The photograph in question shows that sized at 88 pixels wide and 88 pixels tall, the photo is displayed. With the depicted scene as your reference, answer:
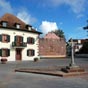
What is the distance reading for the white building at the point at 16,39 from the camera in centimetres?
4766

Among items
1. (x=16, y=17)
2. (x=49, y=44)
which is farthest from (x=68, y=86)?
(x=49, y=44)

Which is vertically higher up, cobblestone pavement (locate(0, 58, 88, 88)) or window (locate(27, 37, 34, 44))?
window (locate(27, 37, 34, 44))

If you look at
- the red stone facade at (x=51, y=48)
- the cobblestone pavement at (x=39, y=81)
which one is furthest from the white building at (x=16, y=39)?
the cobblestone pavement at (x=39, y=81)

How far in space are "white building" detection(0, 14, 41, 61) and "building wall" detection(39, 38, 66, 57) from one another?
1926 cm

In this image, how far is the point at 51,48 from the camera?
7438cm

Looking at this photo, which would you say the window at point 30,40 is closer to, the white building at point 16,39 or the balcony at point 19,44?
the white building at point 16,39

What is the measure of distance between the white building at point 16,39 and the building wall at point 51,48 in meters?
19.3

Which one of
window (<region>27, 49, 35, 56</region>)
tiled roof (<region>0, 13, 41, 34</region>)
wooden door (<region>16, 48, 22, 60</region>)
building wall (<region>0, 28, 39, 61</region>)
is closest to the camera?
building wall (<region>0, 28, 39, 61</region>)

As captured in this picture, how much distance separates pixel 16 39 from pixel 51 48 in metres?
26.1

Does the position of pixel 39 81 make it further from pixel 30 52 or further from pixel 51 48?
pixel 51 48

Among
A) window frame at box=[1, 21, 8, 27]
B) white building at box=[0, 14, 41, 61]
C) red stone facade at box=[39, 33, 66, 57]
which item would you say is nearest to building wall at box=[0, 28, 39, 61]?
white building at box=[0, 14, 41, 61]

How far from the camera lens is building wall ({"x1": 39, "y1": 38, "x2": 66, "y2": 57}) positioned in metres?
73.3

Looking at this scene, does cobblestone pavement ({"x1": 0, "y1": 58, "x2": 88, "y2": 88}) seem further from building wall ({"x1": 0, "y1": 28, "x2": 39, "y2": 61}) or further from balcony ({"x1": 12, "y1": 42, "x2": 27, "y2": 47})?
balcony ({"x1": 12, "y1": 42, "x2": 27, "y2": 47})

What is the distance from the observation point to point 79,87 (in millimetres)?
13125
